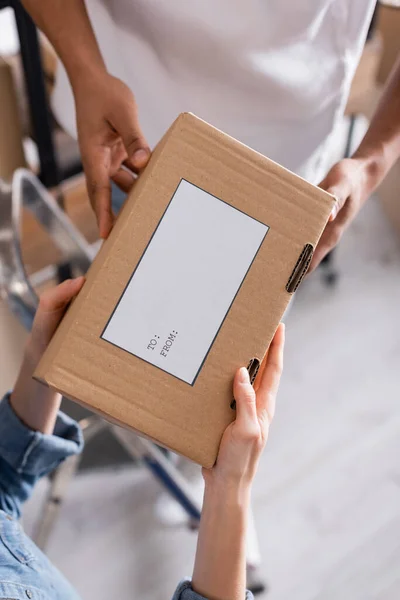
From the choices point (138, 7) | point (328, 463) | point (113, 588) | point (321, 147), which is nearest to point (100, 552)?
point (113, 588)

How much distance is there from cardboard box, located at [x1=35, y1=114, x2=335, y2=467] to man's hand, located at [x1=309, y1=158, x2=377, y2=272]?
17cm

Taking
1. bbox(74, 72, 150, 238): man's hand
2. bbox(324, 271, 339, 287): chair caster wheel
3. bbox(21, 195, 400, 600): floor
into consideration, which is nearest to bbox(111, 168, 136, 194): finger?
bbox(74, 72, 150, 238): man's hand

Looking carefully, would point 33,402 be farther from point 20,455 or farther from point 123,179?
point 123,179

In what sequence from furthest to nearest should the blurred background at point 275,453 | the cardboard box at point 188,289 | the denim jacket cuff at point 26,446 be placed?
the blurred background at point 275,453
the denim jacket cuff at point 26,446
the cardboard box at point 188,289

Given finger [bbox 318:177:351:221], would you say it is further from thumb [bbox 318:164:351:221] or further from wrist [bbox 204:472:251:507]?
wrist [bbox 204:472:251:507]

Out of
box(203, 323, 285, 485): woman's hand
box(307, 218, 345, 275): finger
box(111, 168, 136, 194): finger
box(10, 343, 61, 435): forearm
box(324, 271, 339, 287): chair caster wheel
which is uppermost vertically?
box(324, 271, 339, 287): chair caster wheel

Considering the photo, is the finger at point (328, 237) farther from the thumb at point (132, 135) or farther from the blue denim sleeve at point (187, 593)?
the blue denim sleeve at point (187, 593)

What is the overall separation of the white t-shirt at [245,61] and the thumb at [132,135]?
0.40ft

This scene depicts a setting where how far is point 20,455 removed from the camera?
73 centimetres

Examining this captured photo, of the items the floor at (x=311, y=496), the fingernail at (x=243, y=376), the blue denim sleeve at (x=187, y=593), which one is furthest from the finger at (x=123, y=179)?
the floor at (x=311, y=496)

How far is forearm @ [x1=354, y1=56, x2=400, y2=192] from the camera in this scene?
772 millimetres

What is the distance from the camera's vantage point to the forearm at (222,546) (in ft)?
1.89

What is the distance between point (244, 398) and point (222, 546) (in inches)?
6.8

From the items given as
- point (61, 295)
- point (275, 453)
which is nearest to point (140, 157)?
point (61, 295)
